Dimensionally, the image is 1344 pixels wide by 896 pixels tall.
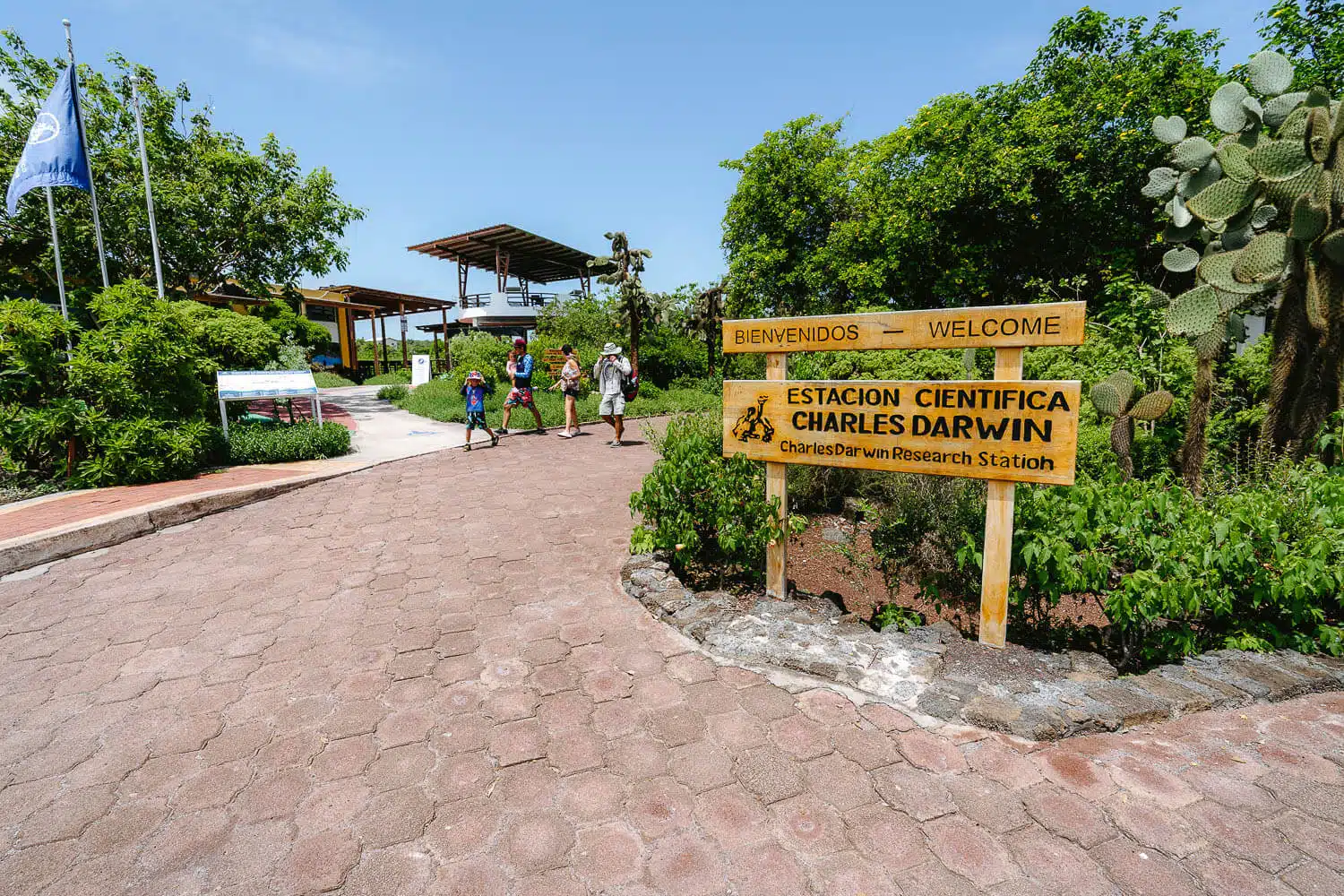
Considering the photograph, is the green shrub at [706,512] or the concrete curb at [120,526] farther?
the concrete curb at [120,526]

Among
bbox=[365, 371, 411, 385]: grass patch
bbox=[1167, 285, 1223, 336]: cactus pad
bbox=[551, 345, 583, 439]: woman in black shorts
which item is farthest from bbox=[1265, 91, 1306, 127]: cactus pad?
bbox=[365, 371, 411, 385]: grass patch

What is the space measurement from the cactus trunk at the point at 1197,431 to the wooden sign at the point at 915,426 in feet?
9.94

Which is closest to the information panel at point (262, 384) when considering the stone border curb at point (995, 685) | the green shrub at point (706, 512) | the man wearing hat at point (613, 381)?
the man wearing hat at point (613, 381)

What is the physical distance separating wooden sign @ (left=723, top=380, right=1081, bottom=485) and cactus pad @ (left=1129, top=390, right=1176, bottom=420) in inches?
114

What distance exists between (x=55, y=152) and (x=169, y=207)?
587 cm

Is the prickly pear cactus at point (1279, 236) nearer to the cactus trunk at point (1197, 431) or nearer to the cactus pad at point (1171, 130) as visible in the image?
the cactus trunk at point (1197, 431)

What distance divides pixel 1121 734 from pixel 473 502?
560 centimetres

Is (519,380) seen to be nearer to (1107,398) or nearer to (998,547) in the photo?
(1107,398)

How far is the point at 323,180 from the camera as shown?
50.0 ft

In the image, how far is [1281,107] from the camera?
17.0ft

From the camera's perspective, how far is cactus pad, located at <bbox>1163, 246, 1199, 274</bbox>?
5828 millimetres

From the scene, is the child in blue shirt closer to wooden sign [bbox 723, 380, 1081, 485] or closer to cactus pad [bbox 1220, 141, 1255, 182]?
wooden sign [bbox 723, 380, 1081, 485]

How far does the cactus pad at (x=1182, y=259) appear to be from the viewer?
583 cm

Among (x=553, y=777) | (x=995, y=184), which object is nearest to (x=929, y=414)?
(x=553, y=777)
